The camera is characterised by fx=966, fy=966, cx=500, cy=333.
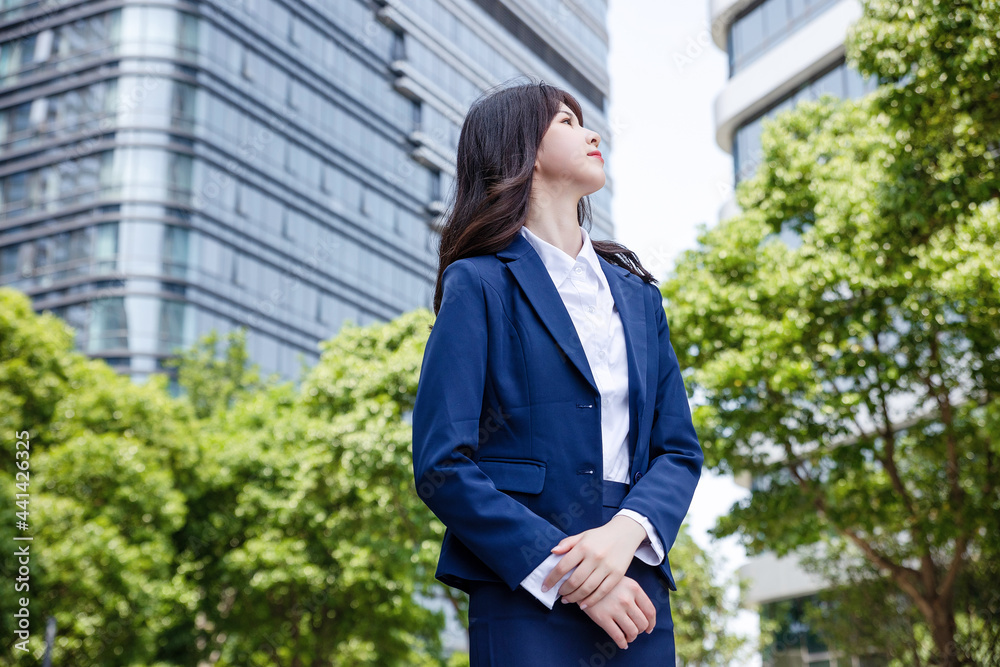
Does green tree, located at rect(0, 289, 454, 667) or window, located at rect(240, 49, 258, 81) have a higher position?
window, located at rect(240, 49, 258, 81)

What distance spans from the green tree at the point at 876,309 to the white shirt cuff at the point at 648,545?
Result: 32.8 ft

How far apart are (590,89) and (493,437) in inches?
2777

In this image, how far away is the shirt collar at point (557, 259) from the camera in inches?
101

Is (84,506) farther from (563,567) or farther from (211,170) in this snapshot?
(211,170)

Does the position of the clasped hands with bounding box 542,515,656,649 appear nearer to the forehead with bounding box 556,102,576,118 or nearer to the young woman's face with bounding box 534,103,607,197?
the young woman's face with bounding box 534,103,607,197

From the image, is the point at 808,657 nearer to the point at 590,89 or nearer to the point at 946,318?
the point at 946,318

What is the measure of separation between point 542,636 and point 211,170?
43245mm

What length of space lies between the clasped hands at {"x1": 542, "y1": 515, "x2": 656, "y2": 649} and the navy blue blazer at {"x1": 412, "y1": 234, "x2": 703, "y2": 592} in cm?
6

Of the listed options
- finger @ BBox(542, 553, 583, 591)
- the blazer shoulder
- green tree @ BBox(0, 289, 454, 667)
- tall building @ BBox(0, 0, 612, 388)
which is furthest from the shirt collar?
tall building @ BBox(0, 0, 612, 388)

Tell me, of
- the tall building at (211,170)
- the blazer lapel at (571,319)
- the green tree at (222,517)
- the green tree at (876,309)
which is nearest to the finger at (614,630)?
the blazer lapel at (571,319)

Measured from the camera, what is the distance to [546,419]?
7.41 ft

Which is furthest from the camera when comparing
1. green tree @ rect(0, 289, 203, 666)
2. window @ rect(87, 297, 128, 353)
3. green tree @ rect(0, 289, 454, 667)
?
window @ rect(87, 297, 128, 353)

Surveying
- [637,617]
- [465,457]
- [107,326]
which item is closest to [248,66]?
[107,326]

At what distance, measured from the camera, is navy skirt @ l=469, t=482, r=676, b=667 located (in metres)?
2.07
